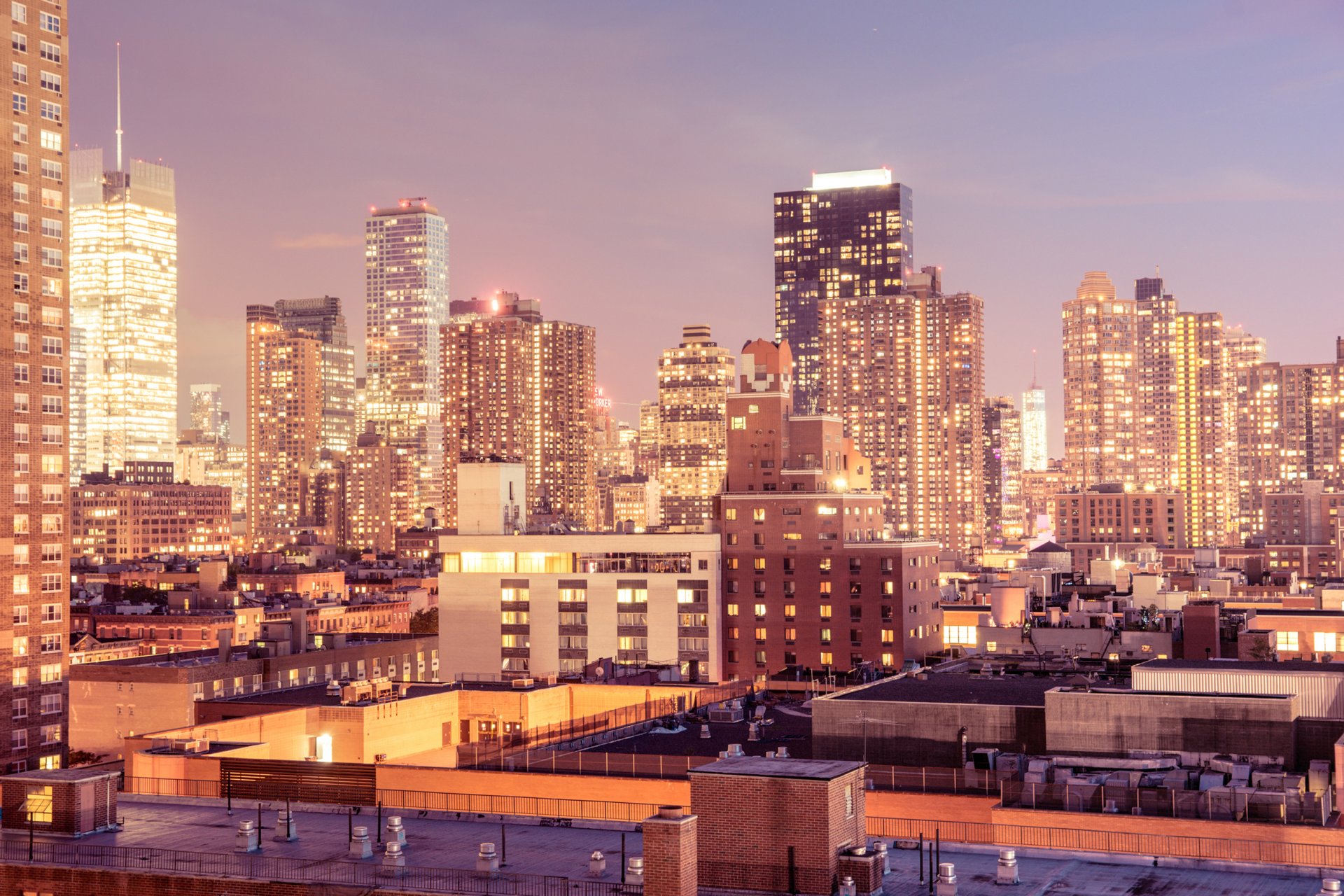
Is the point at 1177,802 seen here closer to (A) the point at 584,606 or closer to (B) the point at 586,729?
(B) the point at 586,729

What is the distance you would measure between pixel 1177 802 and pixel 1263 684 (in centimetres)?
2117

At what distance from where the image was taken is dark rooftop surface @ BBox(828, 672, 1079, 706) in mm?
76688

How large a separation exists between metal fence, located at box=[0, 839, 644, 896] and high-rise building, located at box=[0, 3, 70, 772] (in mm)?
83585

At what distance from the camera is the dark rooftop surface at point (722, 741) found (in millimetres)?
80812

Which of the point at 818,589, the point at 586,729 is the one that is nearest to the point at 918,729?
the point at 586,729

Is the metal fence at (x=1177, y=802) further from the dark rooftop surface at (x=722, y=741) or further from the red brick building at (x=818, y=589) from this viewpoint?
the red brick building at (x=818, y=589)

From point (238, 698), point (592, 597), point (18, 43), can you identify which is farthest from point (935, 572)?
point (18, 43)

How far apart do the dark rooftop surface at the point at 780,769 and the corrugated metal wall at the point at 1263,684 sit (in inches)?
1169

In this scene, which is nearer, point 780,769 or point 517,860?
point 780,769

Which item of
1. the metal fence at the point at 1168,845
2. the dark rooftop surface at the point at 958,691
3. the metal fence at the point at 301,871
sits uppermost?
the dark rooftop surface at the point at 958,691

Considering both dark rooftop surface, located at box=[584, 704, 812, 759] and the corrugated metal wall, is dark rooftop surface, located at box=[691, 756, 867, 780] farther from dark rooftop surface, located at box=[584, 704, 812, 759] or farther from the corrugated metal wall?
the corrugated metal wall

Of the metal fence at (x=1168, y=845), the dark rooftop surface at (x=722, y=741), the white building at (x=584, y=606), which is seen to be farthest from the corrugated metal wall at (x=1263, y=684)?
the white building at (x=584, y=606)

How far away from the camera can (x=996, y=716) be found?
72438 mm

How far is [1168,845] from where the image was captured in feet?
181
